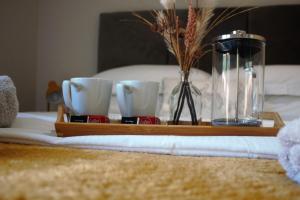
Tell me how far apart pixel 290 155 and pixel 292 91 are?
1.31 m

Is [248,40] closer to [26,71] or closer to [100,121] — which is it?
[100,121]

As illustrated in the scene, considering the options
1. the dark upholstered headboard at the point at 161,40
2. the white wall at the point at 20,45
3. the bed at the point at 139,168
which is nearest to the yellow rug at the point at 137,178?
the bed at the point at 139,168

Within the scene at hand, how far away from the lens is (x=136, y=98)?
793mm

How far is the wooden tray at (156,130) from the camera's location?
690 millimetres

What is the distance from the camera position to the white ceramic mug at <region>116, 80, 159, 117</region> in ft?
2.61

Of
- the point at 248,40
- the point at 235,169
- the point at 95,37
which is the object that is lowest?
the point at 235,169

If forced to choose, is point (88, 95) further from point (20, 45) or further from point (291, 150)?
point (20, 45)

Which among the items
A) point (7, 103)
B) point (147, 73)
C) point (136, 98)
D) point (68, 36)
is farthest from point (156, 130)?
point (68, 36)

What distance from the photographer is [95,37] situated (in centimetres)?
245

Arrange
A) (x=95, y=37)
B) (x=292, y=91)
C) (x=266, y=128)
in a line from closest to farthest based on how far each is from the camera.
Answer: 1. (x=266, y=128)
2. (x=292, y=91)
3. (x=95, y=37)

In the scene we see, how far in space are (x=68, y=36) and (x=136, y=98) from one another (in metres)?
1.88

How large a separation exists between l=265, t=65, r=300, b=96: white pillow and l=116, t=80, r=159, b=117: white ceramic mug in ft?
3.27

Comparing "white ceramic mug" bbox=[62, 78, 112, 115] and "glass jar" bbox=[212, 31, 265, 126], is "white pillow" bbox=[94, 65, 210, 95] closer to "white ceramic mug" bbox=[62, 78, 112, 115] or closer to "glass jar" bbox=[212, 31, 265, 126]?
"glass jar" bbox=[212, 31, 265, 126]

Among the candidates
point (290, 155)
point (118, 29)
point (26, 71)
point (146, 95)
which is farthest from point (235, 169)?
point (26, 71)
